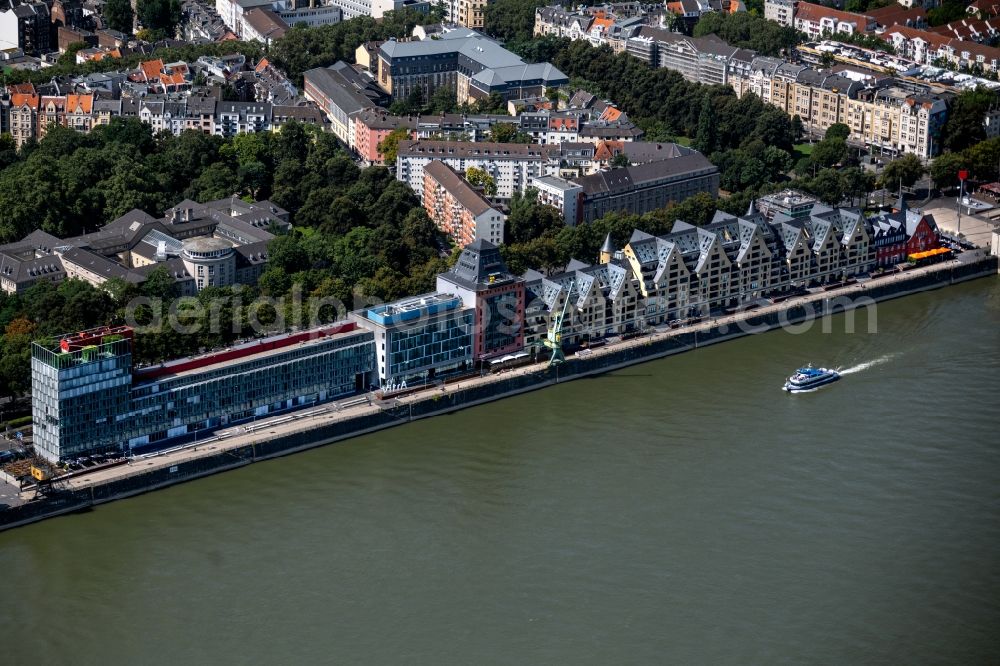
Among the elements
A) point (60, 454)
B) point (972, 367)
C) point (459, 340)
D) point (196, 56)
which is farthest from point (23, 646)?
point (196, 56)

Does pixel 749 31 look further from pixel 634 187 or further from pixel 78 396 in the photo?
pixel 78 396

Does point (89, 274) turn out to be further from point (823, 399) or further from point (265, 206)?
point (823, 399)

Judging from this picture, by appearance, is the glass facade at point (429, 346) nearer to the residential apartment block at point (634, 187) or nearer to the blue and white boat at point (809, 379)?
the blue and white boat at point (809, 379)

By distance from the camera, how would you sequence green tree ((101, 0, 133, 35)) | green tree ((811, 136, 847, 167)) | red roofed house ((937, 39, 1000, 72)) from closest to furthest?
green tree ((811, 136, 847, 167))
red roofed house ((937, 39, 1000, 72))
green tree ((101, 0, 133, 35))

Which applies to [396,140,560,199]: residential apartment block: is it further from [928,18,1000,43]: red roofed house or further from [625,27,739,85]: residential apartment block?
[928,18,1000,43]: red roofed house

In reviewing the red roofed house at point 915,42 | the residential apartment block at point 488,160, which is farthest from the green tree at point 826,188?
the red roofed house at point 915,42

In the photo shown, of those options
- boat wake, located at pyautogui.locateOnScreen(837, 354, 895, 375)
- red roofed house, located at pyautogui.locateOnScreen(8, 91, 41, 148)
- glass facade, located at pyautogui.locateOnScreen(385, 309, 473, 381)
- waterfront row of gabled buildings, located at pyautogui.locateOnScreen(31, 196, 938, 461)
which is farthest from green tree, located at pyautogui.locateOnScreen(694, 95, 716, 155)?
red roofed house, located at pyautogui.locateOnScreen(8, 91, 41, 148)

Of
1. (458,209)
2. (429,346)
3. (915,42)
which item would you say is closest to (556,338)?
(429,346)
